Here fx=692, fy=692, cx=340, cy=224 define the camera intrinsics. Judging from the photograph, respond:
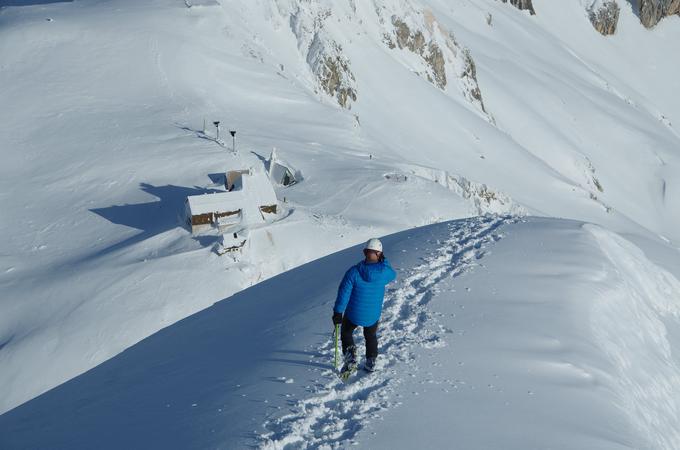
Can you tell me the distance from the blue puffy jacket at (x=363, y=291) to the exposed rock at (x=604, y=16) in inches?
3362

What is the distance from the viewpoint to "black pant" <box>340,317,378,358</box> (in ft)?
23.9

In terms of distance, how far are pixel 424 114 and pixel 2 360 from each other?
2870 cm

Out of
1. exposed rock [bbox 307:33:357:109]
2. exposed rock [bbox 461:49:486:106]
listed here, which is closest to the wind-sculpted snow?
exposed rock [bbox 307:33:357:109]

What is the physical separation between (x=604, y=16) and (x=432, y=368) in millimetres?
86803

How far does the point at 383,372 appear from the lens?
Answer: 7289 millimetres

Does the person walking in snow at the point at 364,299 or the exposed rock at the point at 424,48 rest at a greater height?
the exposed rock at the point at 424,48

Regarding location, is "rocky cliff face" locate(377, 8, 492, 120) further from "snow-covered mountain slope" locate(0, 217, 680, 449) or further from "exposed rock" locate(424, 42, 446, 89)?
"snow-covered mountain slope" locate(0, 217, 680, 449)

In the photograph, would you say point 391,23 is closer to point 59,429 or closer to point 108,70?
point 108,70

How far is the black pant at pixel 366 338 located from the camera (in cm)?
729

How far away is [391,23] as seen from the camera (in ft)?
141

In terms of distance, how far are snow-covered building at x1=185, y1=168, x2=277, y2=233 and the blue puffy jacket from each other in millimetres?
7758

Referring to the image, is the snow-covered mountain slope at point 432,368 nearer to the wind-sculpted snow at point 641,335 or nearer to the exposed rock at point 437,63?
the wind-sculpted snow at point 641,335

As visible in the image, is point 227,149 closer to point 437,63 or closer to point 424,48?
point 424,48

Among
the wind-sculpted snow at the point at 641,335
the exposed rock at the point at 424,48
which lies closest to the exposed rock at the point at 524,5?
the exposed rock at the point at 424,48
